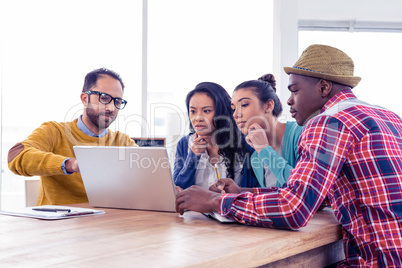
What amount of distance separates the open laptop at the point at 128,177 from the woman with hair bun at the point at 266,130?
0.69 m

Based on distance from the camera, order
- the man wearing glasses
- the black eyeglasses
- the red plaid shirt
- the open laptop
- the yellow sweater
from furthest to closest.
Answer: the black eyeglasses, the man wearing glasses, the yellow sweater, the open laptop, the red plaid shirt

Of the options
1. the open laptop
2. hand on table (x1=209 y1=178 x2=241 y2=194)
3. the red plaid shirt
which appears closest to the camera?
the red plaid shirt

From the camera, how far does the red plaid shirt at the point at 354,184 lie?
108 cm

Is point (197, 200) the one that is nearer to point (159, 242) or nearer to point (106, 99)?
point (159, 242)

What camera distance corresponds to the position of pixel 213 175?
7.20ft

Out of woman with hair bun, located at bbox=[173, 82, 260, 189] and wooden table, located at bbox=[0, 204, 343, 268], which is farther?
woman with hair bun, located at bbox=[173, 82, 260, 189]

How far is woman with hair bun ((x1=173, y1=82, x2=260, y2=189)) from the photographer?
218 centimetres

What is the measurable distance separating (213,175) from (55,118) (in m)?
1.64

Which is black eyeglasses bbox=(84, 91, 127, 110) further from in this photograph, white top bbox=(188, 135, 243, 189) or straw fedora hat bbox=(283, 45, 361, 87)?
straw fedora hat bbox=(283, 45, 361, 87)

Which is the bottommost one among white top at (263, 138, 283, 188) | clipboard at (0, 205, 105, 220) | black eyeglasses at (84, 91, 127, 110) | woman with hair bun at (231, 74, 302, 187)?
clipboard at (0, 205, 105, 220)

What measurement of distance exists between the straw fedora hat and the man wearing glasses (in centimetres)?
113

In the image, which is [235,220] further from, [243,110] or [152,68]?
[152,68]

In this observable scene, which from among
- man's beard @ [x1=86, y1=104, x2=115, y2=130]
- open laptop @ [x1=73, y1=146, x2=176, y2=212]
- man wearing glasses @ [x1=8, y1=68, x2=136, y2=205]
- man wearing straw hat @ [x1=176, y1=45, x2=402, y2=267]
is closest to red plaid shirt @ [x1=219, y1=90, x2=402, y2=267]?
man wearing straw hat @ [x1=176, y1=45, x2=402, y2=267]

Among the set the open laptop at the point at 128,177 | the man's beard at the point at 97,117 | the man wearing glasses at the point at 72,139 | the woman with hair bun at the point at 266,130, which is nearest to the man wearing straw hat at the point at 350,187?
the open laptop at the point at 128,177
